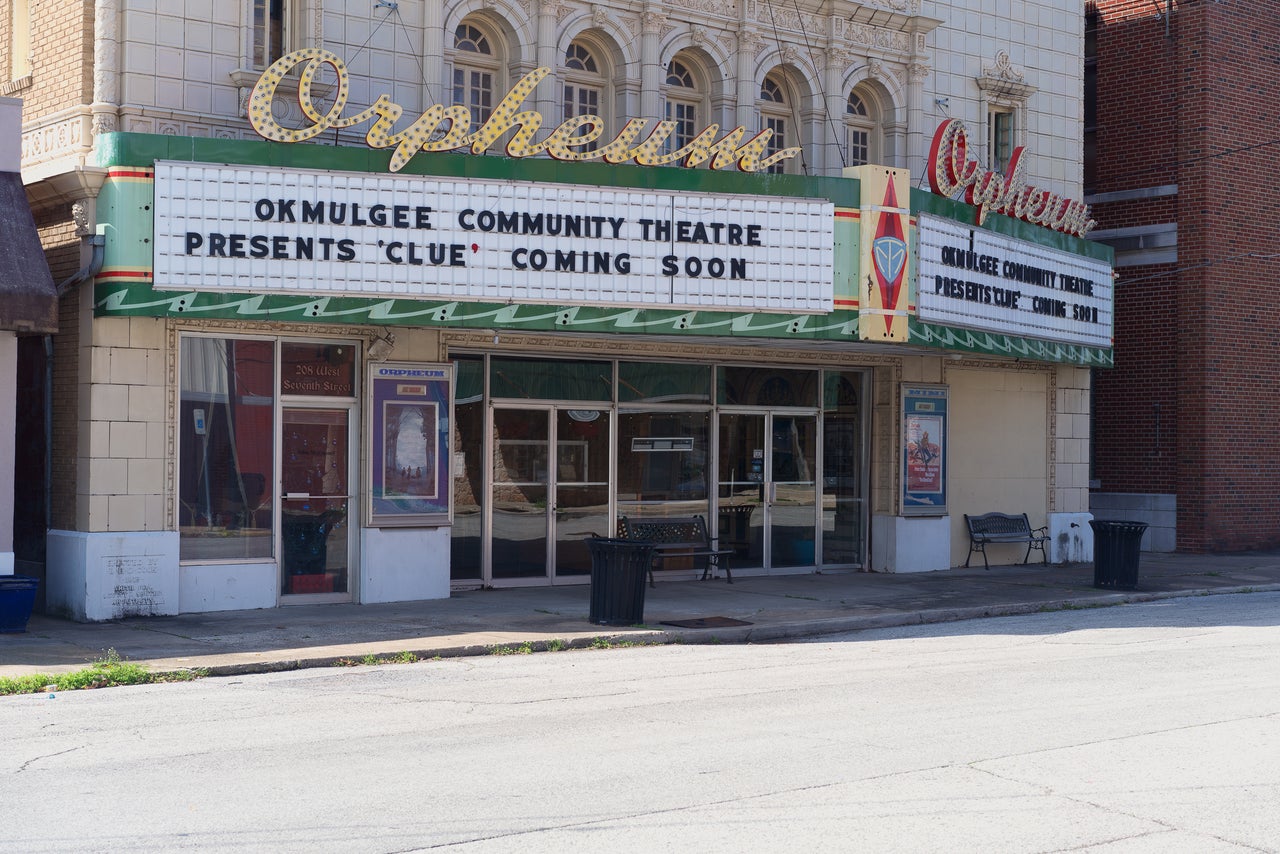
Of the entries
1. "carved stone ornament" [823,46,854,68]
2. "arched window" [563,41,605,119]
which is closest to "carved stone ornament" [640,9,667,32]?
"arched window" [563,41,605,119]

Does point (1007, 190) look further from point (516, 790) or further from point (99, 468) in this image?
point (516, 790)

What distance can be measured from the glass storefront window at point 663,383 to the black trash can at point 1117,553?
569 cm

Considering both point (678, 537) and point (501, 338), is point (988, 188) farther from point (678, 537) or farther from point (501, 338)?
point (501, 338)

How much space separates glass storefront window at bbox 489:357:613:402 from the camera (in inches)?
730

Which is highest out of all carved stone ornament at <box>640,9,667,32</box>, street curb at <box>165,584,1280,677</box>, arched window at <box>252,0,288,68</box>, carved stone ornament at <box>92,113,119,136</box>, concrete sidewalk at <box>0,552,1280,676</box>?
carved stone ornament at <box>640,9,667,32</box>

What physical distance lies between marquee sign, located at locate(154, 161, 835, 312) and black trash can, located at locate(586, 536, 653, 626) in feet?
10.3

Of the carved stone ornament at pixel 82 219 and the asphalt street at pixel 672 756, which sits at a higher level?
the carved stone ornament at pixel 82 219

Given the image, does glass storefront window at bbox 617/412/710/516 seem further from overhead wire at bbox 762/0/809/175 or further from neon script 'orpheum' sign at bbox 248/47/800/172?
overhead wire at bbox 762/0/809/175

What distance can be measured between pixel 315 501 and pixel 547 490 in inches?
129

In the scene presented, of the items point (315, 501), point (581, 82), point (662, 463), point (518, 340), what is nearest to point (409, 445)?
point (315, 501)

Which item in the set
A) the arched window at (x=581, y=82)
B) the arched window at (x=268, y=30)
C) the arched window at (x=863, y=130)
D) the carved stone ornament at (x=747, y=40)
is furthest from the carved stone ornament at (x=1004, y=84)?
the arched window at (x=268, y=30)

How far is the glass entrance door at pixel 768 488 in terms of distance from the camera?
20594 millimetres

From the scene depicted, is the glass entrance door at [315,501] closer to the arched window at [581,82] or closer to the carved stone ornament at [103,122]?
the carved stone ornament at [103,122]

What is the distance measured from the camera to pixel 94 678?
1161cm
